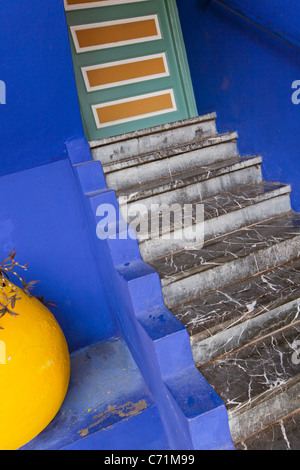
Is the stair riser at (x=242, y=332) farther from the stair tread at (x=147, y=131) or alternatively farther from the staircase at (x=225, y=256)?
the stair tread at (x=147, y=131)

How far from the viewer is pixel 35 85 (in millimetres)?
2242

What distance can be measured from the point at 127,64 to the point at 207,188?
1738 mm

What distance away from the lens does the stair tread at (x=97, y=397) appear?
2.05 meters

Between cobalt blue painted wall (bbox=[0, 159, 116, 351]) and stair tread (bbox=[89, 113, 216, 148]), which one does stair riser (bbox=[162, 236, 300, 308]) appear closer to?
cobalt blue painted wall (bbox=[0, 159, 116, 351])

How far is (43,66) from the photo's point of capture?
2.20 meters

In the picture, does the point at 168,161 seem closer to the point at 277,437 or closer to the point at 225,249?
the point at 225,249

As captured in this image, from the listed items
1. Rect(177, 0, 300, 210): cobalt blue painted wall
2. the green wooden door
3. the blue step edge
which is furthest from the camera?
the green wooden door

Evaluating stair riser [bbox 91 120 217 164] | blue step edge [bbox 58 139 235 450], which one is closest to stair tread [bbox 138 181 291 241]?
blue step edge [bbox 58 139 235 450]

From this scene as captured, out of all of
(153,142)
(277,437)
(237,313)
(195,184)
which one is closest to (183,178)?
(195,184)

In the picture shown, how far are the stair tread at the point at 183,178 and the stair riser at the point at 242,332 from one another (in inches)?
43.3

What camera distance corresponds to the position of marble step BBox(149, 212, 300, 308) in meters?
2.01

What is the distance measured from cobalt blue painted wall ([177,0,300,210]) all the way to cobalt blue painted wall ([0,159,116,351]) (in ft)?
4.90

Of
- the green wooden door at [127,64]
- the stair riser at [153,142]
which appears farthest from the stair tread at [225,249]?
the green wooden door at [127,64]

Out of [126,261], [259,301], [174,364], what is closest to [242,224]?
[259,301]
